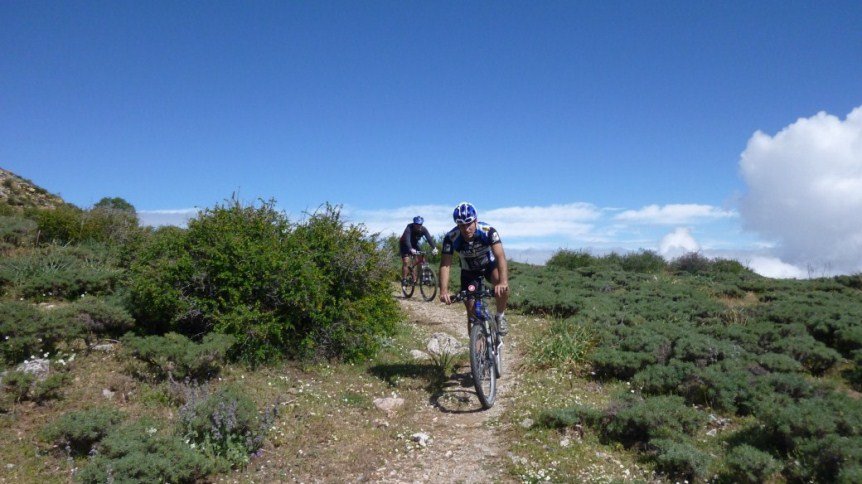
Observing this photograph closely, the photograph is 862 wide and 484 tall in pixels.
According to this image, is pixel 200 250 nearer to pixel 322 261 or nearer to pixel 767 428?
pixel 322 261

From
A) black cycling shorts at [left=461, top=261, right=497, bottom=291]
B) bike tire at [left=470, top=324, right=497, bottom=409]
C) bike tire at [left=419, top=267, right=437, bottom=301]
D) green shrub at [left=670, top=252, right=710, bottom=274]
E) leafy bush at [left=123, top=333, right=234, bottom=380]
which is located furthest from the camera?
green shrub at [left=670, top=252, right=710, bottom=274]

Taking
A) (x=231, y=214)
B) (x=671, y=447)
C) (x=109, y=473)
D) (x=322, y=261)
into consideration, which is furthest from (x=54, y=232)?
(x=671, y=447)

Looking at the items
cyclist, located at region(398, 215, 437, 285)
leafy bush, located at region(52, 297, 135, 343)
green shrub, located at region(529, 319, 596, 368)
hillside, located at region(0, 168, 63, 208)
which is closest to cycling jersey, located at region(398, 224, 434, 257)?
cyclist, located at region(398, 215, 437, 285)

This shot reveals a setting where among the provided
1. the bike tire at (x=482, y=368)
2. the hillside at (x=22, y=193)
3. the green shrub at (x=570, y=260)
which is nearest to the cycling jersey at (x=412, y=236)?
the bike tire at (x=482, y=368)

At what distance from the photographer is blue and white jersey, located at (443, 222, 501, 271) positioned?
23.6 feet

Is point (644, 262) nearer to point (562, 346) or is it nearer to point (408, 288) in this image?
point (408, 288)

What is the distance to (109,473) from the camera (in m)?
4.40

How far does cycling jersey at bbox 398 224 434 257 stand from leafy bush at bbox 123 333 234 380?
728 cm

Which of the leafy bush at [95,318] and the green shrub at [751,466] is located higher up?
the leafy bush at [95,318]

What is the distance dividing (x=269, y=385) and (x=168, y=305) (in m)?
1.90

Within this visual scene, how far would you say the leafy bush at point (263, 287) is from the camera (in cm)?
745

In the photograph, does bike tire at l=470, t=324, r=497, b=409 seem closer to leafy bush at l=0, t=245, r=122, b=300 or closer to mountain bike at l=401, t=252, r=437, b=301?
leafy bush at l=0, t=245, r=122, b=300

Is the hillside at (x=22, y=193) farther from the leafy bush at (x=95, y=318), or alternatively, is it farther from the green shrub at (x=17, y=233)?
the leafy bush at (x=95, y=318)

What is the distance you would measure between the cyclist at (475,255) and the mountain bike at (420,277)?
6.67m
